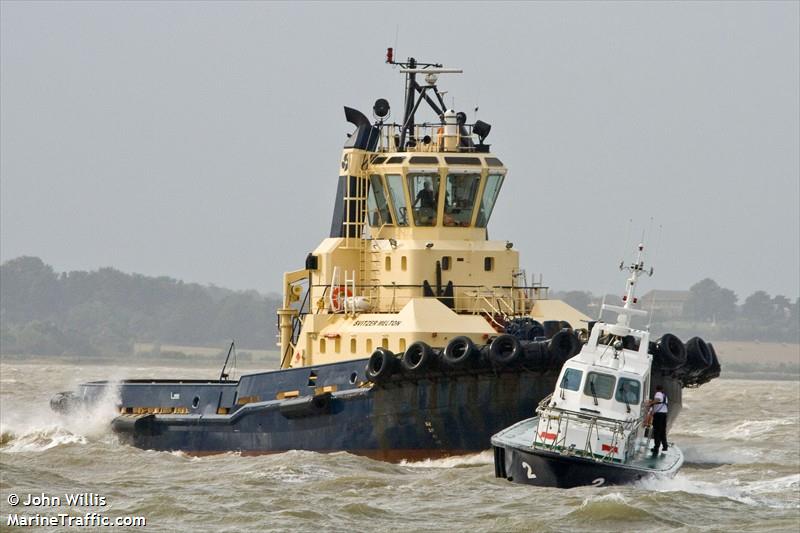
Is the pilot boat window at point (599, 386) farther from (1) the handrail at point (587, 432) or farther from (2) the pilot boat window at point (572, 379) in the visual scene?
(1) the handrail at point (587, 432)

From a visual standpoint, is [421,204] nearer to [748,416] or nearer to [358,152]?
[358,152]

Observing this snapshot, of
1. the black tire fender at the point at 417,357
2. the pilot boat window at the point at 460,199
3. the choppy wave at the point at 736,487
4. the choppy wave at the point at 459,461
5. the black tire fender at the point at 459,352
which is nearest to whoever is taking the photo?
the choppy wave at the point at 736,487

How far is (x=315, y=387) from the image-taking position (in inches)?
1118

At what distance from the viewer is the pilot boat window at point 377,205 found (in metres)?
30.4

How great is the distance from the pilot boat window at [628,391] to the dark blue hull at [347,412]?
2745mm

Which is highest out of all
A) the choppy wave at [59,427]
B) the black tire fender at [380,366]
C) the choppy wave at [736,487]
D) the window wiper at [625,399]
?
the black tire fender at [380,366]

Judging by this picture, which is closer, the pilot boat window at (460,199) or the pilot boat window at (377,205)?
the pilot boat window at (460,199)

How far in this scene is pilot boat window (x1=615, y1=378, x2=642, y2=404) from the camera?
77.3 ft

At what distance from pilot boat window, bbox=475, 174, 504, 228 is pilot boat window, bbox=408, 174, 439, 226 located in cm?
87

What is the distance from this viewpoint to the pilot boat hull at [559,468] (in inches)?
896

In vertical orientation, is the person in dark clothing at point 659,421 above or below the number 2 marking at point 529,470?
above

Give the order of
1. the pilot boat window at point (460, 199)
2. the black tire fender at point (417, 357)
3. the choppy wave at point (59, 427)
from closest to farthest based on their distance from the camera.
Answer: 1. the black tire fender at point (417, 357)
2. the pilot boat window at point (460, 199)
3. the choppy wave at point (59, 427)

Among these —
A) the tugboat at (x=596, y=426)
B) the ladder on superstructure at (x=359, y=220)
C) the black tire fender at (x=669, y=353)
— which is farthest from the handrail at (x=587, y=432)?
the ladder on superstructure at (x=359, y=220)

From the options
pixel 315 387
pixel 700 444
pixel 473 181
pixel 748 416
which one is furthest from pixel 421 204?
pixel 748 416
